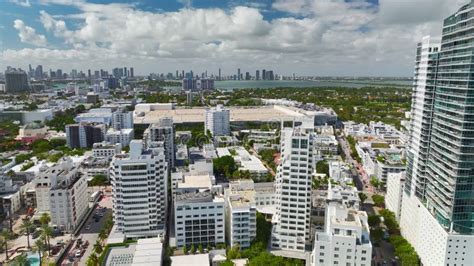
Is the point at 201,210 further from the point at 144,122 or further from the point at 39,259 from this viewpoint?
the point at 144,122

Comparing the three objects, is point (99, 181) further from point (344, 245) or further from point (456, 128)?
point (456, 128)

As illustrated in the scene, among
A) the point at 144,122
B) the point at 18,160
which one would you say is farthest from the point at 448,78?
the point at 144,122

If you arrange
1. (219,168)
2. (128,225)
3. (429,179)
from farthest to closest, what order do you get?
(219,168) → (128,225) → (429,179)

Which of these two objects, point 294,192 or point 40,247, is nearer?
point 40,247

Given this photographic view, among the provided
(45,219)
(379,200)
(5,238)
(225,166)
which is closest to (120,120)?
(225,166)

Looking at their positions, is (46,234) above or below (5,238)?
above

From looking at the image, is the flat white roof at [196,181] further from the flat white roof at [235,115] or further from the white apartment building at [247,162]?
the flat white roof at [235,115]

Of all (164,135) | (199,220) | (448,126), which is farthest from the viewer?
(164,135)
